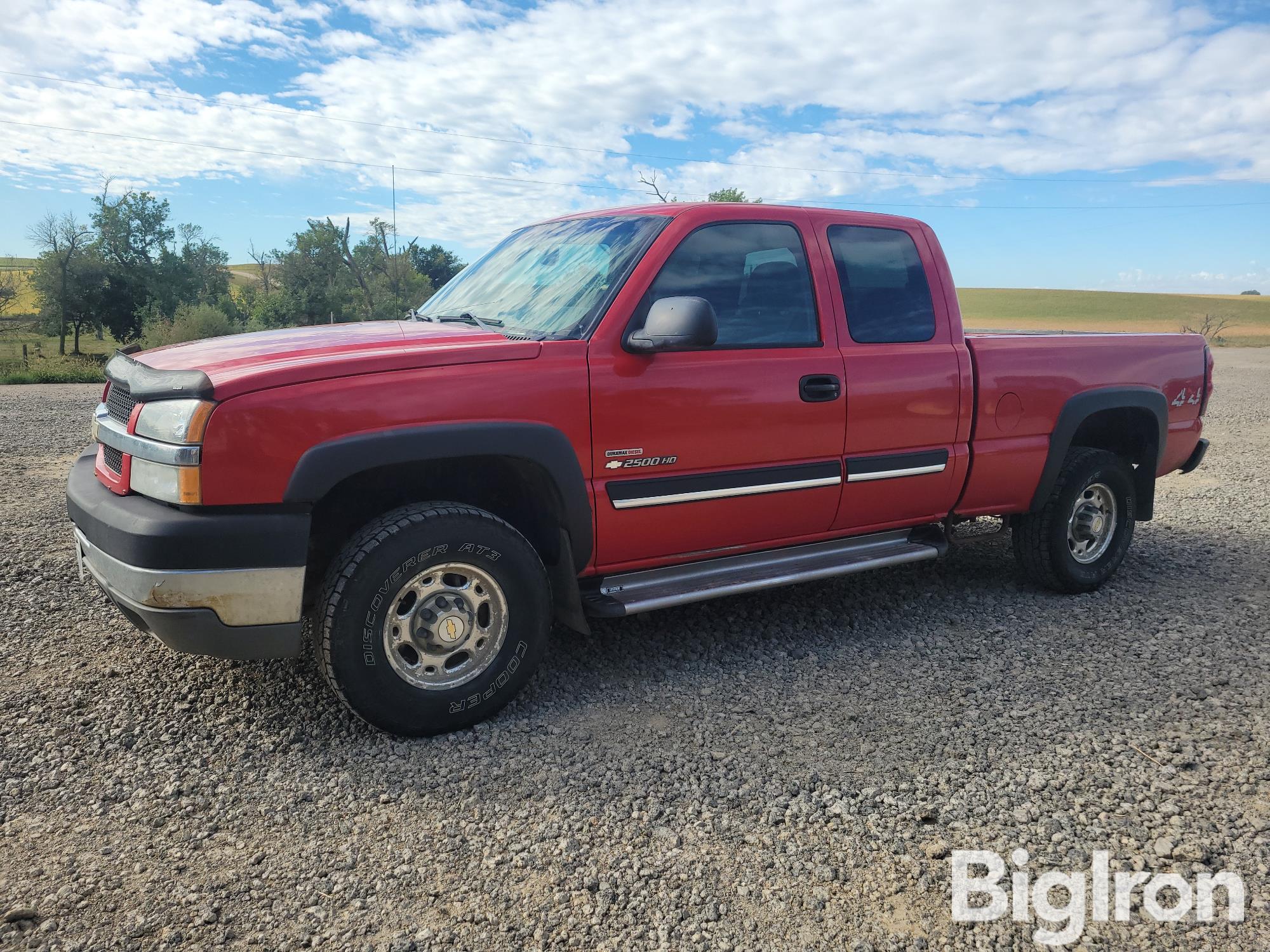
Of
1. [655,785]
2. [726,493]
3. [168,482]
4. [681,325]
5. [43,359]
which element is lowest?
[655,785]

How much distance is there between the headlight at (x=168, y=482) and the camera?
281cm

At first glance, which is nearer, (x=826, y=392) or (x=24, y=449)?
(x=826, y=392)

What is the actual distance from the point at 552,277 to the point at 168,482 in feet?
5.75

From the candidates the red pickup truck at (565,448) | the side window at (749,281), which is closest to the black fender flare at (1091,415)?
the red pickup truck at (565,448)

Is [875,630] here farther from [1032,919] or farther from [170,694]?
[170,694]

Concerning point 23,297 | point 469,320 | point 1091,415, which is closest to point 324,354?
point 469,320

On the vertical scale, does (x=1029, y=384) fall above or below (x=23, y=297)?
below

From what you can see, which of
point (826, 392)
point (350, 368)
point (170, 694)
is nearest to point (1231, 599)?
point (826, 392)

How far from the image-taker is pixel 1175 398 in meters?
5.27

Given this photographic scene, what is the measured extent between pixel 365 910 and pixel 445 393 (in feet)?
5.29

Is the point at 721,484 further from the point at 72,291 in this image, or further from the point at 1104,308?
the point at 1104,308

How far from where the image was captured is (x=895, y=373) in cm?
413

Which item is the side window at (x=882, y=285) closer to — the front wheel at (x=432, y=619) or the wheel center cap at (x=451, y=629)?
the front wheel at (x=432, y=619)

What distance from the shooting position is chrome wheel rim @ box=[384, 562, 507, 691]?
3.18 m
